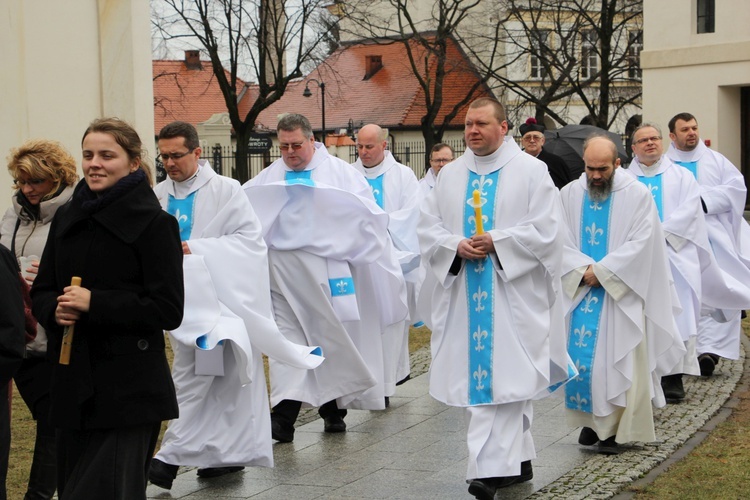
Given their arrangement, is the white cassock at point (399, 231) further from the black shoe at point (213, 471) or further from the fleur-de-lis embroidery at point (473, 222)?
the fleur-de-lis embroidery at point (473, 222)

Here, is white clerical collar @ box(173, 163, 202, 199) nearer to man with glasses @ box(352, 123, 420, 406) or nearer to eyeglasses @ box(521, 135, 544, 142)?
man with glasses @ box(352, 123, 420, 406)

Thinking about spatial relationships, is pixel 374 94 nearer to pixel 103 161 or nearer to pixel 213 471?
pixel 213 471

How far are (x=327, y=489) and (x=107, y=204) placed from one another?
2.88 meters

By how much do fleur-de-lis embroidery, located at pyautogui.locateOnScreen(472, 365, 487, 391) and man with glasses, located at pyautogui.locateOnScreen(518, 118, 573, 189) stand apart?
4674 mm

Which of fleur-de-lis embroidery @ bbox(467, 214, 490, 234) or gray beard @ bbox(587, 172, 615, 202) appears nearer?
fleur-de-lis embroidery @ bbox(467, 214, 490, 234)

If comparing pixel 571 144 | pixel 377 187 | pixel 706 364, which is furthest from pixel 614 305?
pixel 571 144

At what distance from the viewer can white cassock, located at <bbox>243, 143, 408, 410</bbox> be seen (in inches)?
333

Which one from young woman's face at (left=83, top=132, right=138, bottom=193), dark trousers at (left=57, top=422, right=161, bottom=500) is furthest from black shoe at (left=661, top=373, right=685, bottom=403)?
young woman's face at (left=83, top=132, right=138, bottom=193)

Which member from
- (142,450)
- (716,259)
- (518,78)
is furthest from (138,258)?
(518,78)

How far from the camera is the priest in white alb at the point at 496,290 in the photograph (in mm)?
6754

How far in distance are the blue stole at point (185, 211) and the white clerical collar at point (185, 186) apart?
2 cm

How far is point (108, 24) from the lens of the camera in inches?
520

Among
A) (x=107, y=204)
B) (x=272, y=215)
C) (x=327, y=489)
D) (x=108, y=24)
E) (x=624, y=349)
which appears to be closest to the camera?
(x=107, y=204)

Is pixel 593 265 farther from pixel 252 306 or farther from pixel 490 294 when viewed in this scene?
pixel 252 306
